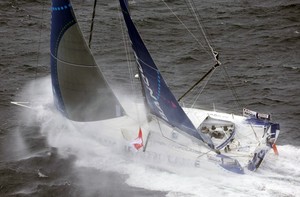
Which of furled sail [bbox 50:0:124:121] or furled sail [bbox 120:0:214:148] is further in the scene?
furled sail [bbox 50:0:124:121]

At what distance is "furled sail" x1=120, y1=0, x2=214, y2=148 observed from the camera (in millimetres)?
18188

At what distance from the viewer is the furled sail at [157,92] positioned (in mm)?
18188

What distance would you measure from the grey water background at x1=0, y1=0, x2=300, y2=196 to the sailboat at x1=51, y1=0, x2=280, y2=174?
6.31ft

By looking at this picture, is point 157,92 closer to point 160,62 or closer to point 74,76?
point 74,76

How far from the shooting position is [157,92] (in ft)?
63.0

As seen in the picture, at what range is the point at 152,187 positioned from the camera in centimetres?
1903

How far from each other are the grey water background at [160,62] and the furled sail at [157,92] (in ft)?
8.50

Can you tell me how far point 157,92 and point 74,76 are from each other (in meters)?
3.30

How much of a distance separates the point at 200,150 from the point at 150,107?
2.66 meters

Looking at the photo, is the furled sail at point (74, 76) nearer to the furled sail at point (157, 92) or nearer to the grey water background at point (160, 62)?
the furled sail at point (157, 92)

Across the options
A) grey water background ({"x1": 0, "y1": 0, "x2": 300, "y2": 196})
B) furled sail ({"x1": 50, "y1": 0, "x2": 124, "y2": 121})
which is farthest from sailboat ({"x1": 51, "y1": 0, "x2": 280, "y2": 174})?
grey water background ({"x1": 0, "y1": 0, "x2": 300, "y2": 196})

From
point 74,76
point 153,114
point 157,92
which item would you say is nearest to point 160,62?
point 153,114

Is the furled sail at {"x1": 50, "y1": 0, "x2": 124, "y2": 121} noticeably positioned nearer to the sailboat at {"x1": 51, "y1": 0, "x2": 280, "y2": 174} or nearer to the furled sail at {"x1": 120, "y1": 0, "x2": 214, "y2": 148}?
the sailboat at {"x1": 51, "y1": 0, "x2": 280, "y2": 174}

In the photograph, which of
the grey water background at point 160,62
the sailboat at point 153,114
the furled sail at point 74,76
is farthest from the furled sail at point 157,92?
the grey water background at point 160,62
